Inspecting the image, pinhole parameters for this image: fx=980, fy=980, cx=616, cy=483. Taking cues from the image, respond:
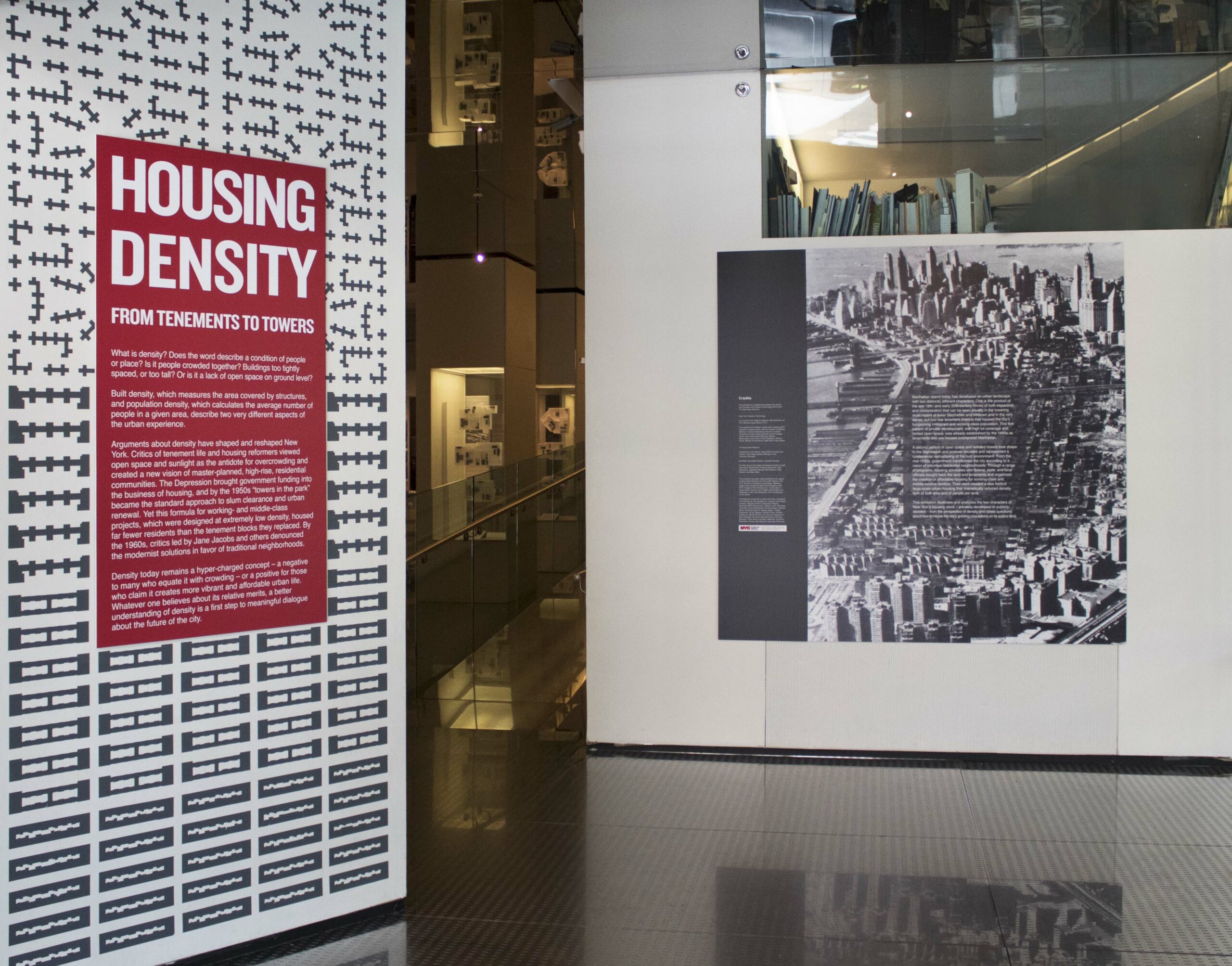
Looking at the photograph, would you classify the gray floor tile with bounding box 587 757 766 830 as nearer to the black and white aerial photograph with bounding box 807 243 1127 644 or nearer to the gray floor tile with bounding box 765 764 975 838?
the gray floor tile with bounding box 765 764 975 838

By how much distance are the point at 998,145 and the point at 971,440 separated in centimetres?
130

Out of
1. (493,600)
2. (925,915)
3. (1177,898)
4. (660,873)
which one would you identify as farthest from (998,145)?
(493,600)

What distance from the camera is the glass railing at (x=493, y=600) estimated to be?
223 inches

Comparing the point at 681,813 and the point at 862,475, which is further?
the point at 862,475

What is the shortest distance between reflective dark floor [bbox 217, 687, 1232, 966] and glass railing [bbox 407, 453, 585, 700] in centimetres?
115

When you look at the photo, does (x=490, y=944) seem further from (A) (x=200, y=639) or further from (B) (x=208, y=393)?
(B) (x=208, y=393)

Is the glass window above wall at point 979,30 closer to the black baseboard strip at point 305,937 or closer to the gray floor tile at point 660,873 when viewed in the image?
the gray floor tile at point 660,873

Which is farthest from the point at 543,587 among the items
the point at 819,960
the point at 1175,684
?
→ the point at 819,960

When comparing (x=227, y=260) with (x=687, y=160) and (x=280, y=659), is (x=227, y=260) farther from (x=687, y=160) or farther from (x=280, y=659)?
(x=687, y=160)

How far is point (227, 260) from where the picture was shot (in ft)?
8.71

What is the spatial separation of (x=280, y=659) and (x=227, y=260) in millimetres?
1111

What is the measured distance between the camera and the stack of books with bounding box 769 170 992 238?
4285mm

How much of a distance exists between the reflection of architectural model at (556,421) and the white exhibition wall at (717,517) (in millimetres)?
10481

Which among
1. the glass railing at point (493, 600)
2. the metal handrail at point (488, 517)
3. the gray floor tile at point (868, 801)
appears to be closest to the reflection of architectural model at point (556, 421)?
the metal handrail at point (488, 517)
